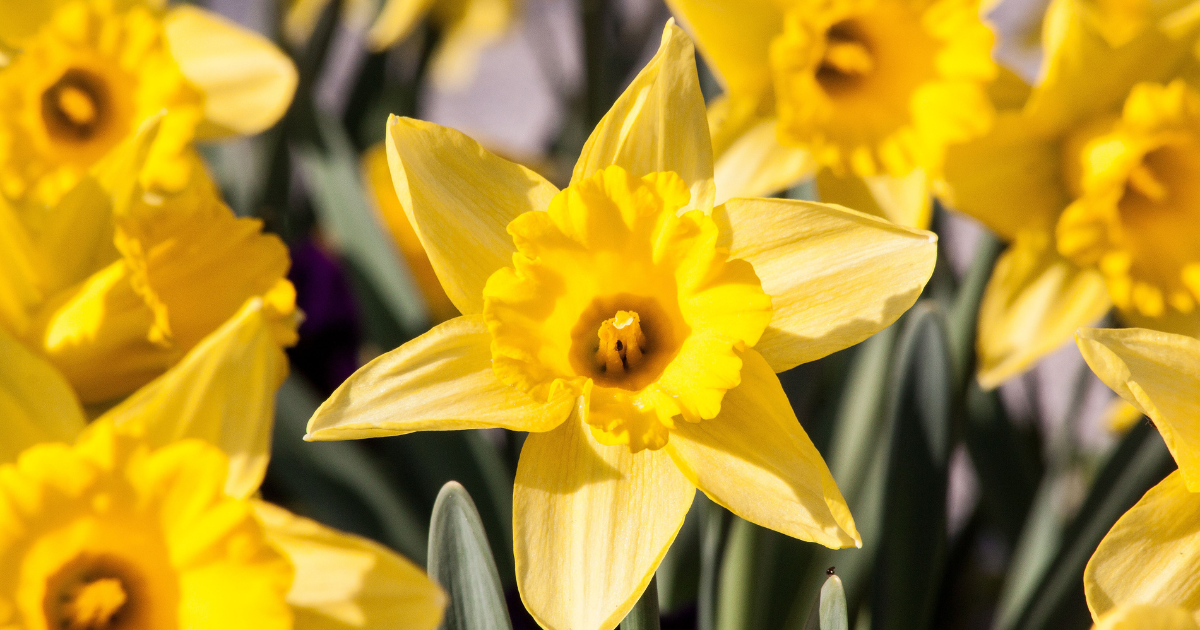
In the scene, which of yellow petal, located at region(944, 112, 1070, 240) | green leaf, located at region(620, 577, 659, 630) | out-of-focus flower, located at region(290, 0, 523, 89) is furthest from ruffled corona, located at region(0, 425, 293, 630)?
out-of-focus flower, located at region(290, 0, 523, 89)

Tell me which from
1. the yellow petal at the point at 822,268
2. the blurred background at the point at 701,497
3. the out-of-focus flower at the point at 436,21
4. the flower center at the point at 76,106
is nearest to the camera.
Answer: the yellow petal at the point at 822,268

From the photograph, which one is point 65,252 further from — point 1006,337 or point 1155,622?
point 1006,337

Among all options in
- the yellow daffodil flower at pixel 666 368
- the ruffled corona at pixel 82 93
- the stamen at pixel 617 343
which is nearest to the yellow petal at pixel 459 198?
the yellow daffodil flower at pixel 666 368

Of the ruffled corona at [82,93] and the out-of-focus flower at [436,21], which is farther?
the out-of-focus flower at [436,21]

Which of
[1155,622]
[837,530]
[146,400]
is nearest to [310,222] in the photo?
[146,400]

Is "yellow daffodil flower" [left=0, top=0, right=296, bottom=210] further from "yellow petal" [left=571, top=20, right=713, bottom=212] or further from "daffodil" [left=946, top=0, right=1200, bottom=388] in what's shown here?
"daffodil" [left=946, top=0, right=1200, bottom=388]

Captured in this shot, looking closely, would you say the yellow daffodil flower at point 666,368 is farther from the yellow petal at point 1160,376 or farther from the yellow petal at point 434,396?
the yellow petal at point 1160,376
